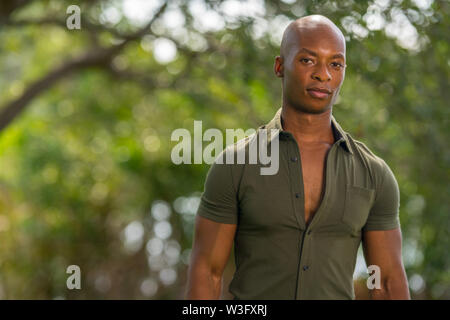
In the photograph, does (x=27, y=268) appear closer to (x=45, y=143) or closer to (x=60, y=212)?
(x=60, y=212)

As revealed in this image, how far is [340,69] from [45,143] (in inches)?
336

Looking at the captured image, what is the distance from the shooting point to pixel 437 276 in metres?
6.35

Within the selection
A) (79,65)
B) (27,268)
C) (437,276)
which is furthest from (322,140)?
(27,268)

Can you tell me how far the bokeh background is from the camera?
646 centimetres

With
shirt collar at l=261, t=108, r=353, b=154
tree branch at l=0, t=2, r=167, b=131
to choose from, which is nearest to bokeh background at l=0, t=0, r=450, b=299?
tree branch at l=0, t=2, r=167, b=131

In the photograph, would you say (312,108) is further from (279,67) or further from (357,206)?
(357,206)

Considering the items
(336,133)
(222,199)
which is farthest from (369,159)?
(222,199)

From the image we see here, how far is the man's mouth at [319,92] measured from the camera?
1987 mm

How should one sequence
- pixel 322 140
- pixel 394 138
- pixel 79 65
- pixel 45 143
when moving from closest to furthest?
1. pixel 322 140
2. pixel 394 138
3. pixel 79 65
4. pixel 45 143

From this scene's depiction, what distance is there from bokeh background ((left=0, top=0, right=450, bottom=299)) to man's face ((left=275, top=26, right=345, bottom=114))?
12.4 feet

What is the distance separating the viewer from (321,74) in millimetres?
1961

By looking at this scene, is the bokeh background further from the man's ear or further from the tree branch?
the man's ear

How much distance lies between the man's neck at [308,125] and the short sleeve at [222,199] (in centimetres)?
26

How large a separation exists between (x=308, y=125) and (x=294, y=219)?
0.34 m
